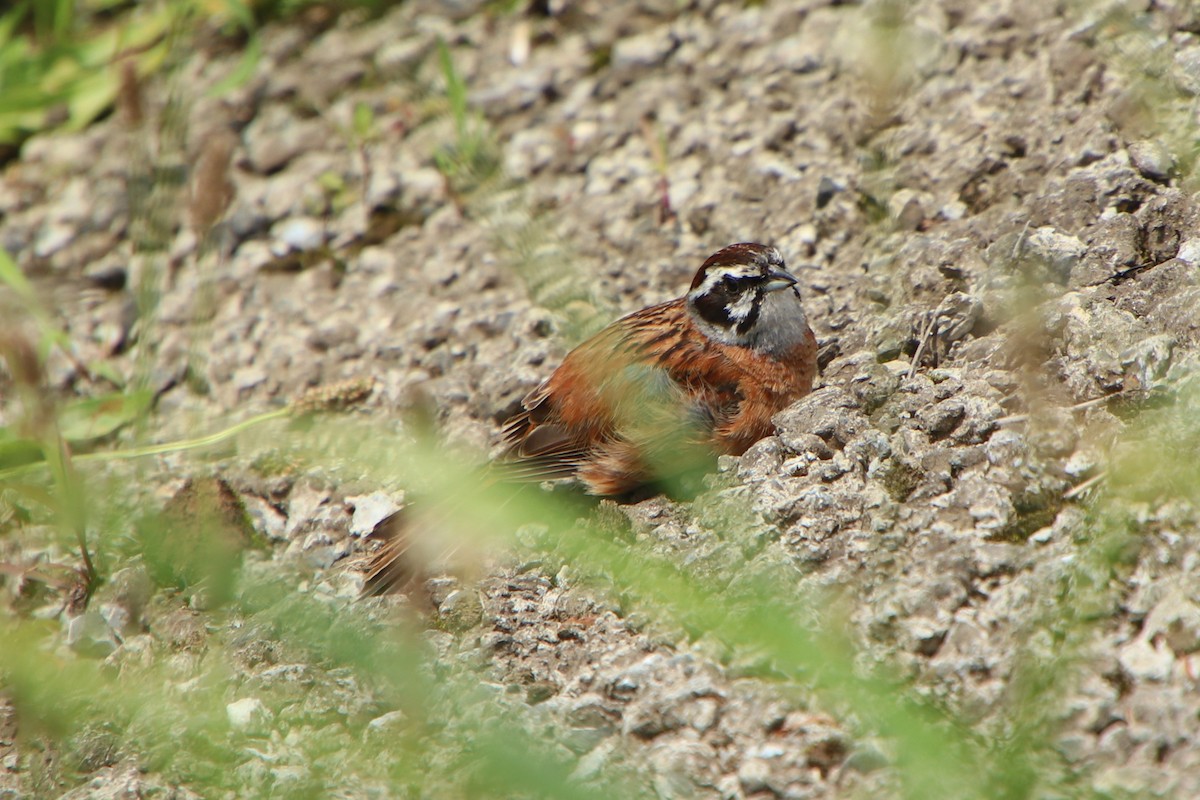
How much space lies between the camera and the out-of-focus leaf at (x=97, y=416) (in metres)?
5.50

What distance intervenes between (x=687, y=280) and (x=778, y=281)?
85 cm

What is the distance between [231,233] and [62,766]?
138 inches

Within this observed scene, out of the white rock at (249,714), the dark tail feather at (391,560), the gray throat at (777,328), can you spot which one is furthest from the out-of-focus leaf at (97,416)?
the gray throat at (777,328)

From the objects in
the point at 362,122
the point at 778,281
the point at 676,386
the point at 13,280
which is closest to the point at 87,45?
the point at 362,122

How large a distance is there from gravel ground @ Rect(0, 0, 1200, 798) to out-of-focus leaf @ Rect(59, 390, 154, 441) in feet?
0.82

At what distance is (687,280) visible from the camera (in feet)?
18.2

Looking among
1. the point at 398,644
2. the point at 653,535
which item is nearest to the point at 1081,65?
the point at 653,535

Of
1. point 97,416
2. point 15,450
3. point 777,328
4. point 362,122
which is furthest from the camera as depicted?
point 362,122

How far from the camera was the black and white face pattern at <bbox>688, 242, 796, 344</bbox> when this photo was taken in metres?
4.76

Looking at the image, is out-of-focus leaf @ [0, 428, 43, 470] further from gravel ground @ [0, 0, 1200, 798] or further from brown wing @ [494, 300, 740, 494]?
brown wing @ [494, 300, 740, 494]

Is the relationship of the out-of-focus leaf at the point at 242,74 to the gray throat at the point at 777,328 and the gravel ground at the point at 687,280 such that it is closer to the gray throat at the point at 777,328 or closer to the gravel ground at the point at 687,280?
the gravel ground at the point at 687,280

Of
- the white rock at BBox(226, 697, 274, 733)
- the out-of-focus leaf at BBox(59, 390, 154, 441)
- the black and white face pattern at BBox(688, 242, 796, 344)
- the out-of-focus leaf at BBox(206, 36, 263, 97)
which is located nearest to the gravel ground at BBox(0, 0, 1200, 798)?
the white rock at BBox(226, 697, 274, 733)

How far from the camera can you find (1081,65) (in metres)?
5.11

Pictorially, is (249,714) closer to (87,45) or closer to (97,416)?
(97,416)
